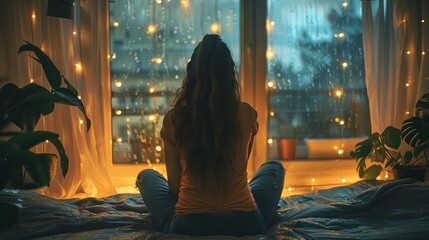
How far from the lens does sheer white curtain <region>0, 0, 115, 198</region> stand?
2.28 meters

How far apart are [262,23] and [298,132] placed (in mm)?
735

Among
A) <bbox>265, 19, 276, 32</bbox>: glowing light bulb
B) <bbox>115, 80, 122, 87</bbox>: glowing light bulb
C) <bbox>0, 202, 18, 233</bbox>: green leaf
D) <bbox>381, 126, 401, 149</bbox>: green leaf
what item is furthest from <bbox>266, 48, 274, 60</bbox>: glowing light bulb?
<bbox>0, 202, 18, 233</bbox>: green leaf

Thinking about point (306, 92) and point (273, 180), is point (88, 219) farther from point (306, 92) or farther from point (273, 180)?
point (306, 92)

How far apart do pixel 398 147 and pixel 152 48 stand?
1528mm

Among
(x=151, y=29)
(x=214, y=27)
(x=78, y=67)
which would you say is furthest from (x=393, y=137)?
(x=78, y=67)

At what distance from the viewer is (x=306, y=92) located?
277 centimetres

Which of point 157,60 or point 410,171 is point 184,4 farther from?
point 410,171

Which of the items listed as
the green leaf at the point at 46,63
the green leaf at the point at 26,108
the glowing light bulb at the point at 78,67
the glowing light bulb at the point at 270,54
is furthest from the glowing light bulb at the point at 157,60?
the green leaf at the point at 46,63

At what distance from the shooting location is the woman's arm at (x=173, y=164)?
61.6 inches

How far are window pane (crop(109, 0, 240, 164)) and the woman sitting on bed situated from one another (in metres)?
1.09

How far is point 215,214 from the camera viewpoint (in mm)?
1394

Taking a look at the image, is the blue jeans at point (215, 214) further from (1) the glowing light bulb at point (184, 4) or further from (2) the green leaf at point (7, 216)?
(1) the glowing light bulb at point (184, 4)

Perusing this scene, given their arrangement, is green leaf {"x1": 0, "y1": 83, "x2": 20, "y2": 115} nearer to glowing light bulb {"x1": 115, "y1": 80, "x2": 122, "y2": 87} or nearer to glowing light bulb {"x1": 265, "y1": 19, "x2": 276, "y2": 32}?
glowing light bulb {"x1": 115, "y1": 80, "x2": 122, "y2": 87}

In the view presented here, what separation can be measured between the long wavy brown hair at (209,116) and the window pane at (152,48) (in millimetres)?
1111
